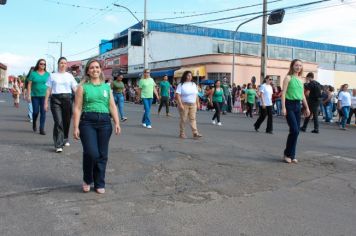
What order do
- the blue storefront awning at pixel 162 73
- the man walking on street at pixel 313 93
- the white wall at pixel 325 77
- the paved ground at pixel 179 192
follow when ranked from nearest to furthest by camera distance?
the paved ground at pixel 179 192 < the man walking on street at pixel 313 93 < the blue storefront awning at pixel 162 73 < the white wall at pixel 325 77

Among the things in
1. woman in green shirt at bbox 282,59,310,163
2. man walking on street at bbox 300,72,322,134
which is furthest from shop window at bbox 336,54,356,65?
woman in green shirt at bbox 282,59,310,163

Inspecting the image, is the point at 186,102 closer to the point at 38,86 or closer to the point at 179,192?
the point at 38,86

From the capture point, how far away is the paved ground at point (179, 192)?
175 inches

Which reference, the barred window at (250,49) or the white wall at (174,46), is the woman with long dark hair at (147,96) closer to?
the white wall at (174,46)

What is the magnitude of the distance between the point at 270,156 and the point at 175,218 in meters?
4.33

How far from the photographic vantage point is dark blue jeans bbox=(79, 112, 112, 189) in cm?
531

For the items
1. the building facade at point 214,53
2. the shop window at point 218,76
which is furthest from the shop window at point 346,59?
the shop window at point 218,76

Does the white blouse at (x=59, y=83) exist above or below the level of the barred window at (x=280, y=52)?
below

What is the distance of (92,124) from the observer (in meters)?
5.38

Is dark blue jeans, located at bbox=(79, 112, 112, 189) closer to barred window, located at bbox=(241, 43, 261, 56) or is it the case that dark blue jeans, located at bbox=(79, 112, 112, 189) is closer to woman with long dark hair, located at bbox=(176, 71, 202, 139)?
woman with long dark hair, located at bbox=(176, 71, 202, 139)

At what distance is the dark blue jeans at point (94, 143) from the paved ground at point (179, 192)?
25 centimetres

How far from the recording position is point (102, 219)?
180 inches

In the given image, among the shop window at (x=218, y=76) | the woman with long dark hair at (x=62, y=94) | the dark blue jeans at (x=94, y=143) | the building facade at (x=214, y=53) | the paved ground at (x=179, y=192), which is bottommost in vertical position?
the paved ground at (x=179, y=192)

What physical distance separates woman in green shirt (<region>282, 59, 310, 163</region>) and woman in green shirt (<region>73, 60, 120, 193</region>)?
146 inches
